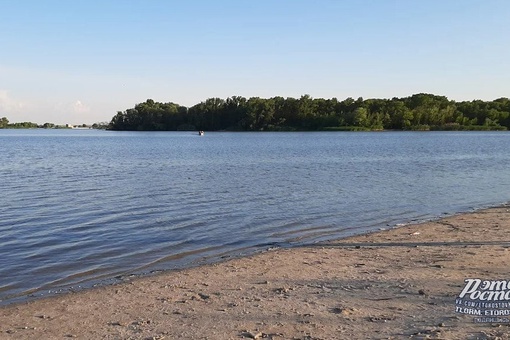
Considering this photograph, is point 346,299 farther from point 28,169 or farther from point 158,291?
point 28,169

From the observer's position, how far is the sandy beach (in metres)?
6.75

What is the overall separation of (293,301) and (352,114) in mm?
164172

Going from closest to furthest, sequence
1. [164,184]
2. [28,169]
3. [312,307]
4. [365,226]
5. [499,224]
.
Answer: [312,307] → [499,224] → [365,226] → [164,184] → [28,169]

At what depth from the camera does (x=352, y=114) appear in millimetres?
167625

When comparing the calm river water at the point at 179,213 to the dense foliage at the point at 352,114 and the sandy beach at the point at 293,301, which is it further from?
the dense foliage at the point at 352,114

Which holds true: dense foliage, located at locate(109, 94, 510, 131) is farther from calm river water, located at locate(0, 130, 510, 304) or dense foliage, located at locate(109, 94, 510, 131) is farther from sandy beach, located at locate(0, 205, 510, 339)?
sandy beach, located at locate(0, 205, 510, 339)

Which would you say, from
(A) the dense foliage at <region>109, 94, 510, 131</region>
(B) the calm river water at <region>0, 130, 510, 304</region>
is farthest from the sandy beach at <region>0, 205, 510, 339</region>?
(A) the dense foliage at <region>109, 94, 510, 131</region>

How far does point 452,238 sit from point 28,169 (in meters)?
31.5

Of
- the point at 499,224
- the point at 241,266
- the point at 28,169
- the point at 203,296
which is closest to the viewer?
the point at 203,296

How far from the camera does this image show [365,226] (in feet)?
53.2

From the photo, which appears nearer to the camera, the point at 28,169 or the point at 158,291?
the point at 158,291

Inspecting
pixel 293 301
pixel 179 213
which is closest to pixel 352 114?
pixel 179 213

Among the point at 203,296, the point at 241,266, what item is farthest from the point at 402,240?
the point at 203,296

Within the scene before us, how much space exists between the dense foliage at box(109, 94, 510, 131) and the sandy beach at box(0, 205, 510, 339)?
157 meters
